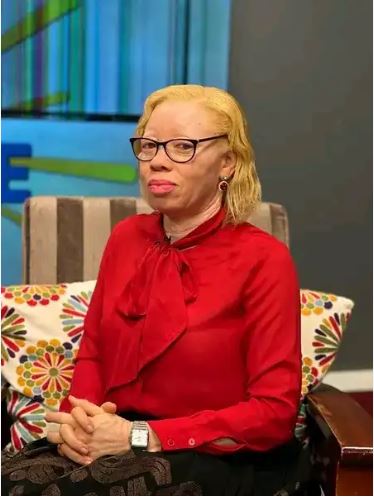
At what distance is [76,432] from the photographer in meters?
1.34

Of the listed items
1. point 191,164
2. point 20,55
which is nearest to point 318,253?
point 20,55

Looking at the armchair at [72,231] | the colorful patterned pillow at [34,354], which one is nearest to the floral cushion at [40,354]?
the colorful patterned pillow at [34,354]

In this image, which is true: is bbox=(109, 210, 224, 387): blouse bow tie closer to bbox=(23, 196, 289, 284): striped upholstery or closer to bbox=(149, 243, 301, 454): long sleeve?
bbox=(149, 243, 301, 454): long sleeve

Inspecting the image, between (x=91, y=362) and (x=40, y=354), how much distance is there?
25 centimetres

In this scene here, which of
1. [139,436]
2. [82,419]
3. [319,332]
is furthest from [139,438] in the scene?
[319,332]

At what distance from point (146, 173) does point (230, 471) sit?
1.89 ft

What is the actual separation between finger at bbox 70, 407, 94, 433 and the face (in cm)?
41

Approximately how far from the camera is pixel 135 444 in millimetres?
1289

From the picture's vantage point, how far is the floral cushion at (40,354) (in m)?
1.71

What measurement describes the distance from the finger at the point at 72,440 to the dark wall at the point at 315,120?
162 centimetres

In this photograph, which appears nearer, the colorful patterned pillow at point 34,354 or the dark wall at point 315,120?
the colorful patterned pillow at point 34,354

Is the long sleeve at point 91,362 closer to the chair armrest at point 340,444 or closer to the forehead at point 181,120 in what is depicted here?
the forehead at point 181,120

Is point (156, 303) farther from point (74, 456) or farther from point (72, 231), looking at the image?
point (72, 231)

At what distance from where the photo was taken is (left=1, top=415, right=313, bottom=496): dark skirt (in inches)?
48.6
